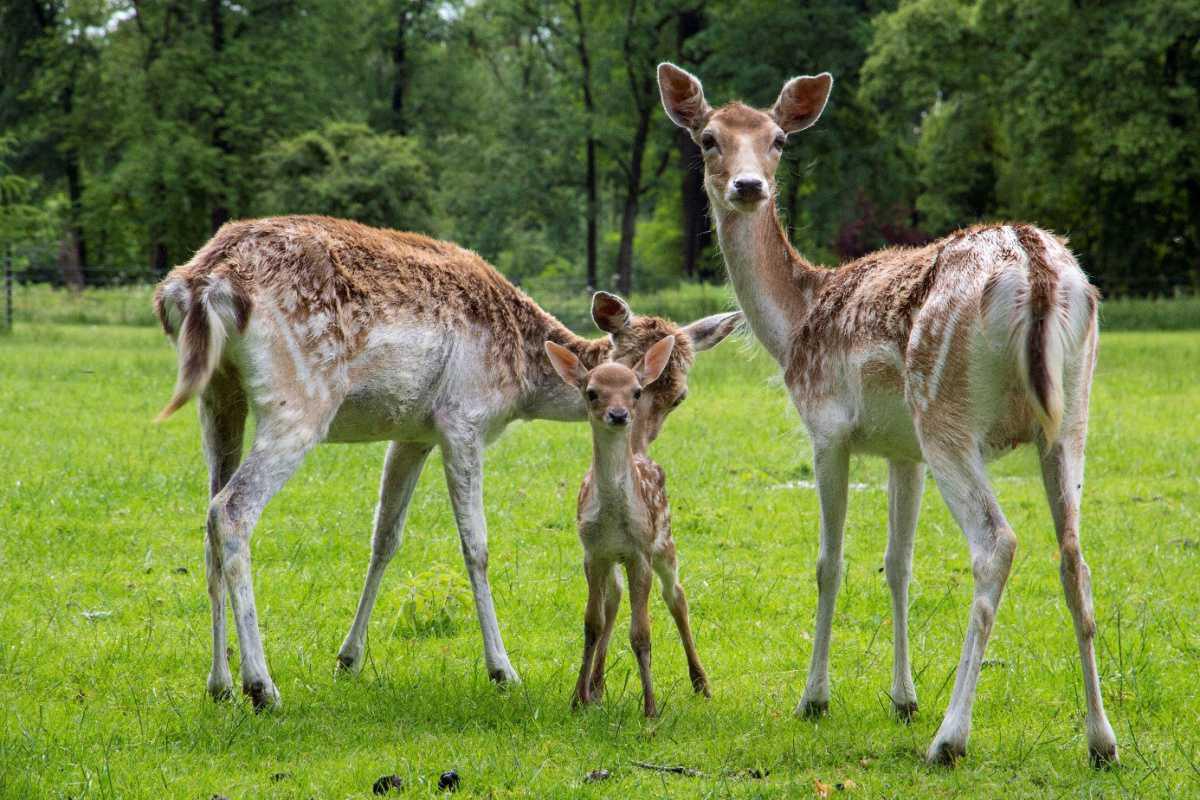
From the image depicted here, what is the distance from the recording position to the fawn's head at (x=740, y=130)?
566 centimetres

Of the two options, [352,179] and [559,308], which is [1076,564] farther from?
[352,179]

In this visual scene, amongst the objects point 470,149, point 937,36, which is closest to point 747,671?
point 937,36

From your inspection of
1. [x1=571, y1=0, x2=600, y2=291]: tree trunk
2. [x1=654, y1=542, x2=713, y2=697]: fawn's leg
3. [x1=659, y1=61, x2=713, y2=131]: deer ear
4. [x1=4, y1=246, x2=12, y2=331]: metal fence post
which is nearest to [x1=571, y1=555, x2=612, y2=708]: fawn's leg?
[x1=654, y1=542, x2=713, y2=697]: fawn's leg

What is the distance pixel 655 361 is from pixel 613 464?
53 centimetres

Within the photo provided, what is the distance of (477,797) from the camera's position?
460 centimetres

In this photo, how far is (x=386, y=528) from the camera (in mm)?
6617

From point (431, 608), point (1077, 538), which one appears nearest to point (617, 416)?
point (1077, 538)

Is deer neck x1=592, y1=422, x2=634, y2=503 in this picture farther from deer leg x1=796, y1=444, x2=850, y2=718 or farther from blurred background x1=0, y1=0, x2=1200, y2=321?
blurred background x1=0, y1=0, x2=1200, y2=321

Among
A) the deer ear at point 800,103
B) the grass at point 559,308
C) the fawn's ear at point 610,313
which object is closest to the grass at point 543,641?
the fawn's ear at point 610,313

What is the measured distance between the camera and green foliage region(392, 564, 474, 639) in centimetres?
710

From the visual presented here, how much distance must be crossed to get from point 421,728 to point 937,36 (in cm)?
2992

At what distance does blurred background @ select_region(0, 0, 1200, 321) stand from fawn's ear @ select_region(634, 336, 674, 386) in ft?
79.7

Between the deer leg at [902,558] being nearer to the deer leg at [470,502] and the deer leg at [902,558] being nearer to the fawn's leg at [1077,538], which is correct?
the fawn's leg at [1077,538]

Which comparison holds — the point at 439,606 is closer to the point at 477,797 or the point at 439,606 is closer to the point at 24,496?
the point at 477,797
